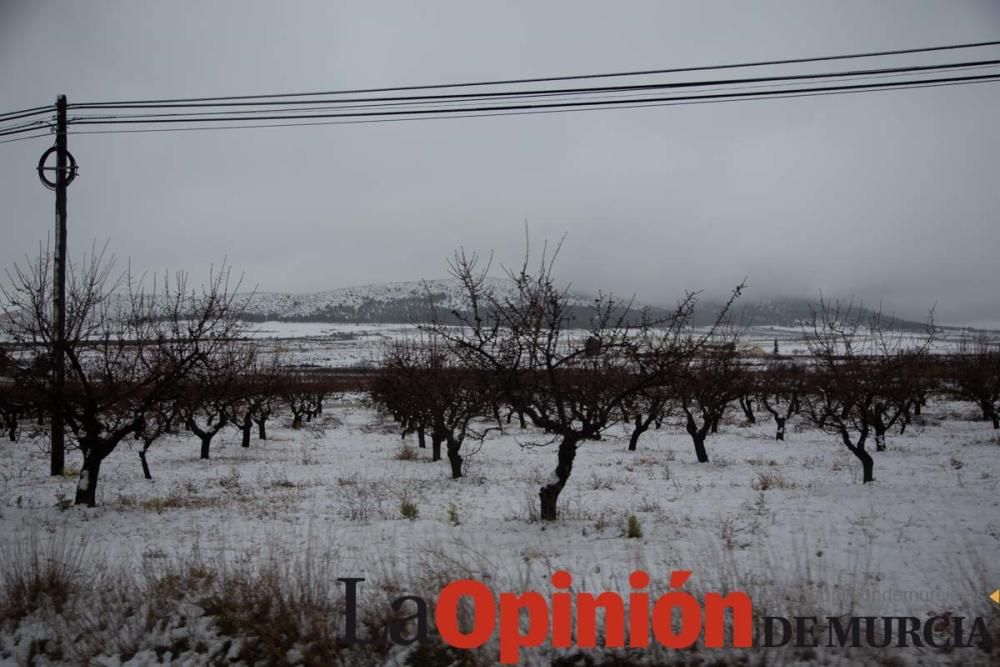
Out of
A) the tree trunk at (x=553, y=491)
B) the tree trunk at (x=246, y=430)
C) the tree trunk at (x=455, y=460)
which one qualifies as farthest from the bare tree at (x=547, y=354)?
the tree trunk at (x=246, y=430)

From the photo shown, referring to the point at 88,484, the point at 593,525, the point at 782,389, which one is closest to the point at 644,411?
the point at 782,389

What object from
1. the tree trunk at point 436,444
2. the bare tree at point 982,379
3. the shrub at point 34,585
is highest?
the bare tree at point 982,379

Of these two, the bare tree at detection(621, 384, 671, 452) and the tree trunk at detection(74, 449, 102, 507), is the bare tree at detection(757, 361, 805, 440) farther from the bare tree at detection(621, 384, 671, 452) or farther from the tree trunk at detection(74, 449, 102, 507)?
the tree trunk at detection(74, 449, 102, 507)

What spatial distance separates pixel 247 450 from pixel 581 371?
17.6 metres

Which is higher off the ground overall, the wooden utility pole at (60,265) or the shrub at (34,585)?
the wooden utility pole at (60,265)

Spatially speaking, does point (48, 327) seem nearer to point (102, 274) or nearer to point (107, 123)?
point (102, 274)

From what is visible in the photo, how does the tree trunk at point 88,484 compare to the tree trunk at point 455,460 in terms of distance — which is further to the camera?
the tree trunk at point 455,460

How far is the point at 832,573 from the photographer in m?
5.22

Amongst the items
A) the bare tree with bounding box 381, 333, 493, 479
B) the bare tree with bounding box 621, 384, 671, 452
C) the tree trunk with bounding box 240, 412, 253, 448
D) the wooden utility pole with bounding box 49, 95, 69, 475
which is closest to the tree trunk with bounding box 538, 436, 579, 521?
the bare tree with bounding box 621, 384, 671, 452

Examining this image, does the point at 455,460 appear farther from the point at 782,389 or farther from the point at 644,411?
the point at 782,389

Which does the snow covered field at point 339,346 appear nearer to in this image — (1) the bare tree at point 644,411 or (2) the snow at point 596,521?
(1) the bare tree at point 644,411

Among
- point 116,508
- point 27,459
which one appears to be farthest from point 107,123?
point 27,459

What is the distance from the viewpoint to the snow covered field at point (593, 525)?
4.82 meters

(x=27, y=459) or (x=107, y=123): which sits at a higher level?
(x=107, y=123)
